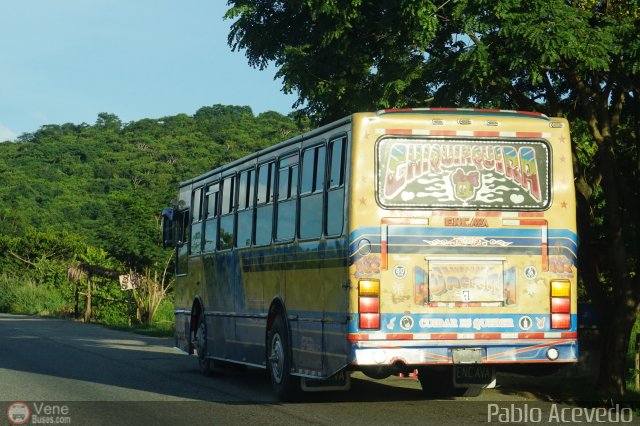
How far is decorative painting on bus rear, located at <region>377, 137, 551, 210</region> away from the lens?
12336 mm

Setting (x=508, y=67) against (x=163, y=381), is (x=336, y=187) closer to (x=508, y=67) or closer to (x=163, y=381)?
(x=508, y=67)

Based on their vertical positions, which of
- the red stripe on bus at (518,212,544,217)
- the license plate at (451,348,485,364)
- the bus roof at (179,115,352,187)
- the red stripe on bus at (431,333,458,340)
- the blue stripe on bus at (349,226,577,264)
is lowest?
the license plate at (451,348,485,364)

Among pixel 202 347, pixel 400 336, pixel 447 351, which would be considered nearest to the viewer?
pixel 400 336

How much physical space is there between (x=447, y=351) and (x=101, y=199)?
90641 millimetres

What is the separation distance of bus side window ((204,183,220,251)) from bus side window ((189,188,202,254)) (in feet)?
1.47

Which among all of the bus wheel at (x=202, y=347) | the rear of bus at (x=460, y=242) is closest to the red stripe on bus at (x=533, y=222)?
the rear of bus at (x=460, y=242)

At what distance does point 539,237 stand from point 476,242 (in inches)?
28.7

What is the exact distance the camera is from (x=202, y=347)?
18.4 meters

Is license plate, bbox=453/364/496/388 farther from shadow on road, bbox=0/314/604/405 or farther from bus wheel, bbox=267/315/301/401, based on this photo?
bus wheel, bbox=267/315/301/401

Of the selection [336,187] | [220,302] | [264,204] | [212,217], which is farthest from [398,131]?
[212,217]

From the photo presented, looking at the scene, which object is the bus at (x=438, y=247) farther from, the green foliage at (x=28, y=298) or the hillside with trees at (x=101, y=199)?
the green foliage at (x=28, y=298)

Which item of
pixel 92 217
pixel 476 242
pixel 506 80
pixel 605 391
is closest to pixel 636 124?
pixel 506 80

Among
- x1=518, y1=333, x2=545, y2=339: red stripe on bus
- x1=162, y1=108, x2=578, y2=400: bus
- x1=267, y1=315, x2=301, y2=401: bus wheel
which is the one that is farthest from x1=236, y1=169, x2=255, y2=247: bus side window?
x1=518, y1=333, x2=545, y2=339: red stripe on bus

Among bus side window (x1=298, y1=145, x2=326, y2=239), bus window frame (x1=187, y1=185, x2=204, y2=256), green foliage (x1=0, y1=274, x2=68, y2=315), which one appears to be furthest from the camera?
green foliage (x1=0, y1=274, x2=68, y2=315)
